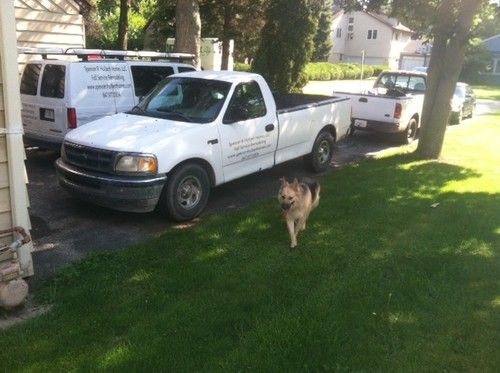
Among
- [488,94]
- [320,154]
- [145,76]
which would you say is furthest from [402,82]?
[488,94]

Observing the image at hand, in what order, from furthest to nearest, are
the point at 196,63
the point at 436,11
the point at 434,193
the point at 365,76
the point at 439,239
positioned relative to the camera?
the point at 365,76 → the point at 196,63 → the point at 436,11 → the point at 434,193 → the point at 439,239

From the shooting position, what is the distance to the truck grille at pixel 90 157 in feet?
20.2

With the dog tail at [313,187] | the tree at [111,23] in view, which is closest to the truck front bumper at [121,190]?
the dog tail at [313,187]

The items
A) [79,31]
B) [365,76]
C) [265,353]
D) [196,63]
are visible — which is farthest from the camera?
[365,76]

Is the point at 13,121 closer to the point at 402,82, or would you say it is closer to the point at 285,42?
the point at 402,82

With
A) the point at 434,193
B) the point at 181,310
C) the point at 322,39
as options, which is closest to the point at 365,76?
the point at 322,39

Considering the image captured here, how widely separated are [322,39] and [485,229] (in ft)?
159

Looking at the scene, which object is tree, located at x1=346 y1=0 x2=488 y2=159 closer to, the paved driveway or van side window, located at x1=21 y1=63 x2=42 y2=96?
the paved driveway

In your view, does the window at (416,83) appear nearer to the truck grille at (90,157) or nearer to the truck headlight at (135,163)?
the truck headlight at (135,163)

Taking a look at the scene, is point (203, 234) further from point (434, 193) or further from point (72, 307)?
point (434, 193)

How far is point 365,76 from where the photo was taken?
51344 millimetres

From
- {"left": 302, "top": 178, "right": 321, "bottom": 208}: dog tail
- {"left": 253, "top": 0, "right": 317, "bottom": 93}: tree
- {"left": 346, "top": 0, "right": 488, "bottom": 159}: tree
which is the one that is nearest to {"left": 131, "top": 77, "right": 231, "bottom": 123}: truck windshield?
{"left": 302, "top": 178, "right": 321, "bottom": 208}: dog tail

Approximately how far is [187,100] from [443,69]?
5847 mm

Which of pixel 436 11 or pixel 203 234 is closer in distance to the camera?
pixel 203 234
